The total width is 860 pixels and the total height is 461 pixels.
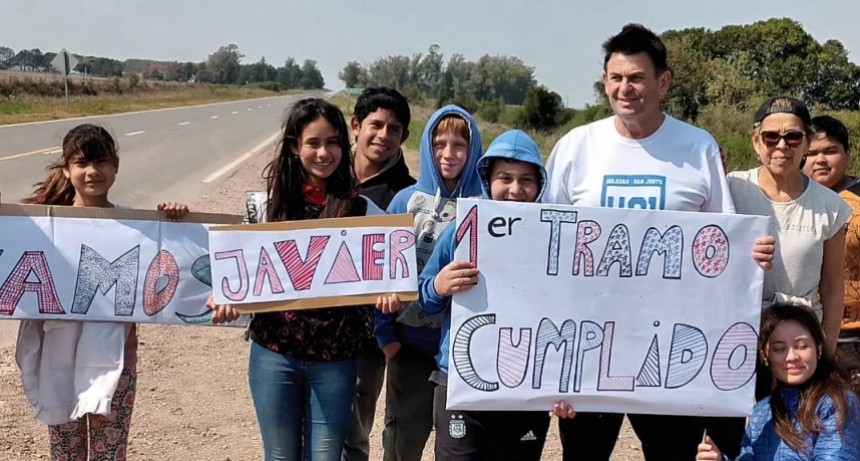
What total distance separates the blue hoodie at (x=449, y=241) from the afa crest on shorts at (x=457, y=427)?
7.0 inches

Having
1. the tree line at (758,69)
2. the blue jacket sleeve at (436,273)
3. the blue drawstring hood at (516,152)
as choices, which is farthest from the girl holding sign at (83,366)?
the tree line at (758,69)

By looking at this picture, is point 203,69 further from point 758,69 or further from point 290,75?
point 758,69

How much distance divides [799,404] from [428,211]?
5.29 feet

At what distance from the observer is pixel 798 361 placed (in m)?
2.91

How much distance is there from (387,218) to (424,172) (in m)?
0.39

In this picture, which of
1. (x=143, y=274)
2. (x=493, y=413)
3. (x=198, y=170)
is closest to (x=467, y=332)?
(x=493, y=413)

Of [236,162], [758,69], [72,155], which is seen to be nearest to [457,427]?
[72,155]

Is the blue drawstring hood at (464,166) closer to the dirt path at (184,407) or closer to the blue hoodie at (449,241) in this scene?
the blue hoodie at (449,241)

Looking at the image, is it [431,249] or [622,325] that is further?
[431,249]

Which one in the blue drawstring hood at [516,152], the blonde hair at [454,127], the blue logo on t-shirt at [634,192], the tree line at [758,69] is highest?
the tree line at [758,69]

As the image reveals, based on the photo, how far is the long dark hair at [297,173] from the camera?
116 inches

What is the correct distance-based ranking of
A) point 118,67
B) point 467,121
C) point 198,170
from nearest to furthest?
point 467,121 < point 198,170 < point 118,67

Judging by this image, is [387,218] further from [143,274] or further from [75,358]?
[75,358]

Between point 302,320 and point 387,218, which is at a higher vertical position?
point 387,218
